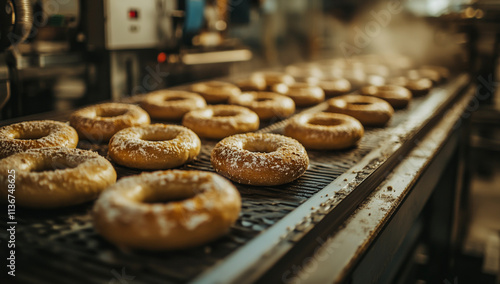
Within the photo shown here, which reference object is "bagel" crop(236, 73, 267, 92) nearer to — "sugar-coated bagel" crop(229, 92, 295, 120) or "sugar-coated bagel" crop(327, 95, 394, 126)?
"sugar-coated bagel" crop(229, 92, 295, 120)

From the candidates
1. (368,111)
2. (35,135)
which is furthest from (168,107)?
(368,111)

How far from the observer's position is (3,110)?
9.16 ft

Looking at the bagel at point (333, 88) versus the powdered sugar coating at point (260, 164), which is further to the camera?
the bagel at point (333, 88)

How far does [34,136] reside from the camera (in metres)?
1.81

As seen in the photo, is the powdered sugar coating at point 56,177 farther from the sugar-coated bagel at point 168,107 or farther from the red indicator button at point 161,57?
the red indicator button at point 161,57

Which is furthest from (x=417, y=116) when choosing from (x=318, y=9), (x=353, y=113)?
(x=318, y=9)

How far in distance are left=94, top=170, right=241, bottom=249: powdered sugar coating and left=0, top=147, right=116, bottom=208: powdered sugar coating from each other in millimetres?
161

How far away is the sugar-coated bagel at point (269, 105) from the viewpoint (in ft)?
8.32

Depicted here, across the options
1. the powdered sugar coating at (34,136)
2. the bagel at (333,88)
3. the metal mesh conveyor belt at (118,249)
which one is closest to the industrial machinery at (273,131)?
the metal mesh conveyor belt at (118,249)

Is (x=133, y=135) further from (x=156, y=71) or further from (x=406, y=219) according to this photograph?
(x=156, y=71)

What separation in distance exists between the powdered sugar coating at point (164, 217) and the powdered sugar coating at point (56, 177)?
0.16 meters

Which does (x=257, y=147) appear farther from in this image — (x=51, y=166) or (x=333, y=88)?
(x=333, y=88)

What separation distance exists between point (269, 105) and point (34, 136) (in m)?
1.35

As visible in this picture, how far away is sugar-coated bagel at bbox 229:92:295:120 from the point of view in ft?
8.32
